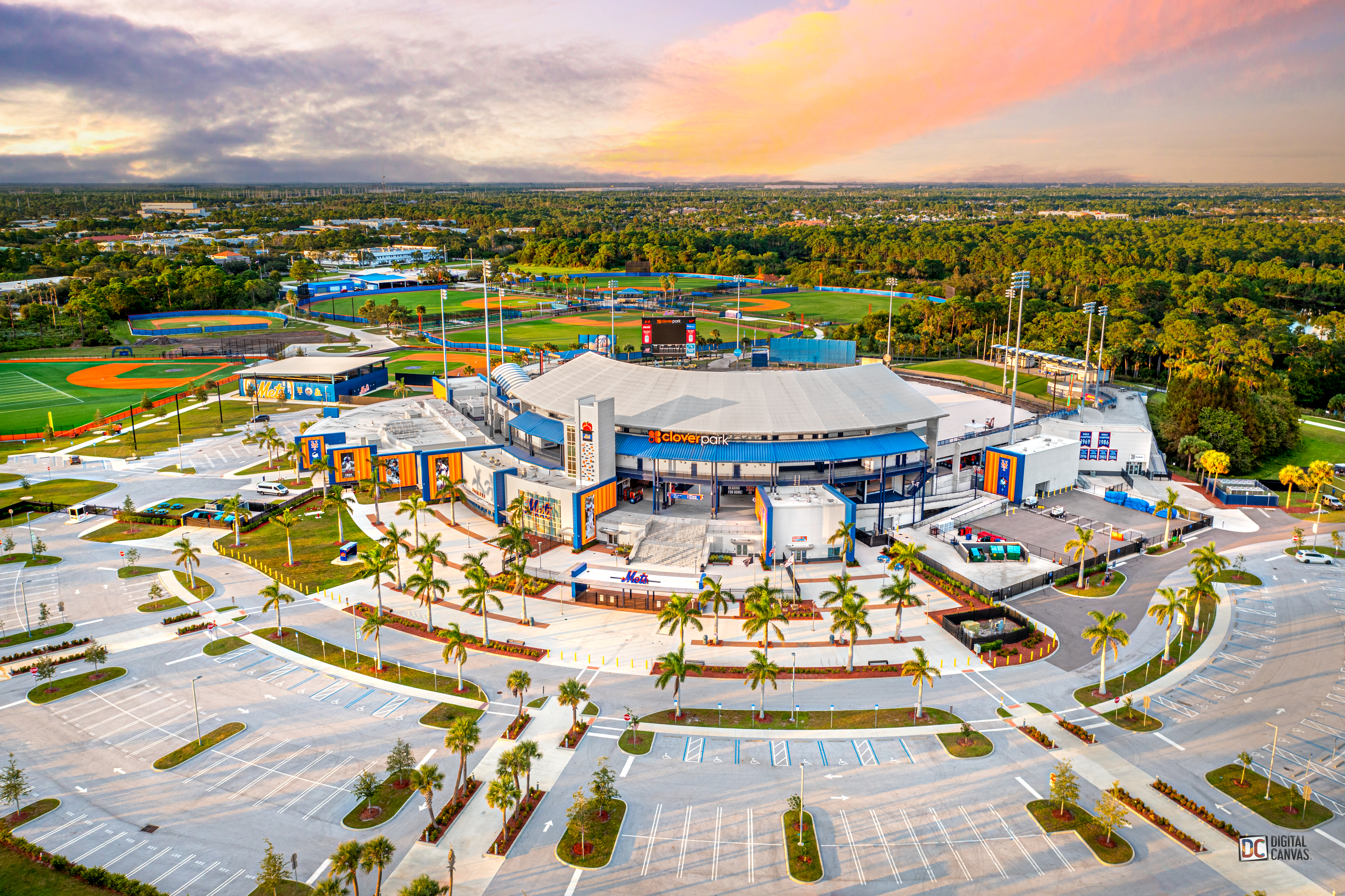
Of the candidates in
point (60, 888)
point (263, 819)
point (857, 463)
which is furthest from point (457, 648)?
point (857, 463)

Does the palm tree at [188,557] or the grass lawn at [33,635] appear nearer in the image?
the grass lawn at [33,635]

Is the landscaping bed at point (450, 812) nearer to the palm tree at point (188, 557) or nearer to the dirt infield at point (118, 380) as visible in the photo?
the palm tree at point (188, 557)

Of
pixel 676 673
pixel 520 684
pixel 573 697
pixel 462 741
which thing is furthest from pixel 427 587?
pixel 676 673

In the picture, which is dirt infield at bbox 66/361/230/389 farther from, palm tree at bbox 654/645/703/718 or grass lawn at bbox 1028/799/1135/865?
grass lawn at bbox 1028/799/1135/865

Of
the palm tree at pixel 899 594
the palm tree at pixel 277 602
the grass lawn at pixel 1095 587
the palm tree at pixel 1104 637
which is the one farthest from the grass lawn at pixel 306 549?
the grass lawn at pixel 1095 587

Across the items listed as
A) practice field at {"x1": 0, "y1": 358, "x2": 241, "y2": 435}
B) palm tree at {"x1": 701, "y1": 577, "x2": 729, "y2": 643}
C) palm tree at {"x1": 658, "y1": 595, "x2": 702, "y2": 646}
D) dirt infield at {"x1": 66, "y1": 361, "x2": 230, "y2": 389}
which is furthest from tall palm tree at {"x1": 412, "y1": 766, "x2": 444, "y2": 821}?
dirt infield at {"x1": 66, "y1": 361, "x2": 230, "y2": 389}

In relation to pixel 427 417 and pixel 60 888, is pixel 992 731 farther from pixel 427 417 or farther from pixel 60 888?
pixel 427 417
